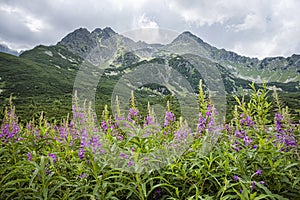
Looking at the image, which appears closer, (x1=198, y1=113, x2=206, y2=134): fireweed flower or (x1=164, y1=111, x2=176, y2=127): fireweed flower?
(x1=198, y1=113, x2=206, y2=134): fireweed flower

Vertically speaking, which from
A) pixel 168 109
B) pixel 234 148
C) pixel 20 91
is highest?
pixel 168 109

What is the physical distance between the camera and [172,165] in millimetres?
3588

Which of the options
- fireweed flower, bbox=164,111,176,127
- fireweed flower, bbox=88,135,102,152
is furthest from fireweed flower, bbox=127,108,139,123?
fireweed flower, bbox=88,135,102,152

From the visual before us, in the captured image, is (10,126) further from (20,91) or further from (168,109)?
(20,91)

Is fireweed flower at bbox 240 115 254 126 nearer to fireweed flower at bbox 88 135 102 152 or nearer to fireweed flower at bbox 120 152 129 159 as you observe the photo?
fireweed flower at bbox 120 152 129 159

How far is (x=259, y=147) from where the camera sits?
3.55 metres

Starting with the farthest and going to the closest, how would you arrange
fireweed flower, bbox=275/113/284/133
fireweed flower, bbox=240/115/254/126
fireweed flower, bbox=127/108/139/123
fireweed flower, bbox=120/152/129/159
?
1. fireweed flower, bbox=127/108/139/123
2. fireweed flower, bbox=275/113/284/133
3. fireweed flower, bbox=240/115/254/126
4. fireweed flower, bbox=120/152/129/159

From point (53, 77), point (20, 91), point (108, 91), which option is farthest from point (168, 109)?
point (53, 77)

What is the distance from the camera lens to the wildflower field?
3.30 m

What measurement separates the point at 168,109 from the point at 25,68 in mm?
170153

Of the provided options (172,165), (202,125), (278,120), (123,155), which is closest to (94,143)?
(123,155)

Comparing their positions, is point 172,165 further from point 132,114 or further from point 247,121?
point 132,114

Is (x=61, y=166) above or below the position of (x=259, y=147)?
below

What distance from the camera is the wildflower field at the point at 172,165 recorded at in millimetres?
3301
